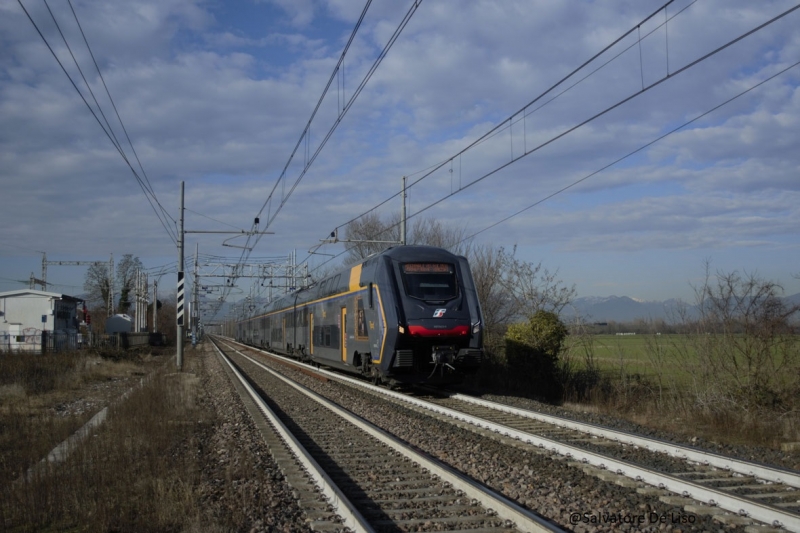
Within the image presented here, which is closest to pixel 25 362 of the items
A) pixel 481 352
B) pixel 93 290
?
pixel 481 352

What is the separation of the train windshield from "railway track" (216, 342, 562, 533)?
4597 millimetres

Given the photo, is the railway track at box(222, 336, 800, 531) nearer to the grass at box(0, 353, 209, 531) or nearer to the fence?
the grass at box(0, 353, 209, 531)

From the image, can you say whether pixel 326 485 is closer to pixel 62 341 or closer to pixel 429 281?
pixel 429 281

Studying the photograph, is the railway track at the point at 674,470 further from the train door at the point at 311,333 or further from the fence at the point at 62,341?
the fence at the point at 62,341

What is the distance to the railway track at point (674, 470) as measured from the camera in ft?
19.7

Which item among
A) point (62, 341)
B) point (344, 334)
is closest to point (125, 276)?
point (62, 341)

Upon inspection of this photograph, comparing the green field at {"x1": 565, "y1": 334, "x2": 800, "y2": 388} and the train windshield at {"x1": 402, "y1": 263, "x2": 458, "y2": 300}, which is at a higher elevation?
the train windshield at {"x1": 402, "y1": 263, "x2": 458, "y2": 300}

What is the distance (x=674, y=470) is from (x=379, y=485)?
339 centimetres

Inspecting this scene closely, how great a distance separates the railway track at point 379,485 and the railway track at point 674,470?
174cm

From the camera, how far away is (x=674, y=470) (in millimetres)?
7617

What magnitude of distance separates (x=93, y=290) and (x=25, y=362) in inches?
2496

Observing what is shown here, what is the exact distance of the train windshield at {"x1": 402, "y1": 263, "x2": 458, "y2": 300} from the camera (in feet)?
52.3

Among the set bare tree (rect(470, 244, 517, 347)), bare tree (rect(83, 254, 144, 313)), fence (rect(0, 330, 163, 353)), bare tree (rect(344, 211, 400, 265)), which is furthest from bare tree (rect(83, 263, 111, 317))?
bare tree (rect(470, 244, 517, 347))

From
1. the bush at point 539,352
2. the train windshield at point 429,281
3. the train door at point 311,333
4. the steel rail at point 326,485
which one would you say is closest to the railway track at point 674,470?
the steel rail at point 326,485
